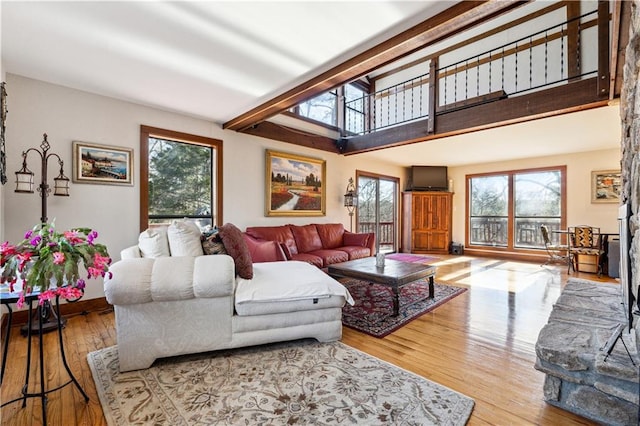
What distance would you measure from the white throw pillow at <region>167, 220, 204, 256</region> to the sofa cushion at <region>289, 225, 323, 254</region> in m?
2.40

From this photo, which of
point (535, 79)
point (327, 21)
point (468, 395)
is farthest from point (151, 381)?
point (535, 79)

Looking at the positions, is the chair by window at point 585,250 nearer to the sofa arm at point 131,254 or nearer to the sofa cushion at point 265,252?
the sofa cushion at point 265,252

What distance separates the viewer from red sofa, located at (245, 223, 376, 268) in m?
4.28

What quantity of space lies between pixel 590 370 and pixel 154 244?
10.3 ft

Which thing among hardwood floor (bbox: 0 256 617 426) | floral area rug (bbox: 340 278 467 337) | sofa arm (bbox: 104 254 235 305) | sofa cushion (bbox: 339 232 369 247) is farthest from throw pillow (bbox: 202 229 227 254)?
sofa cushion (bbox: 339 232 369 247)

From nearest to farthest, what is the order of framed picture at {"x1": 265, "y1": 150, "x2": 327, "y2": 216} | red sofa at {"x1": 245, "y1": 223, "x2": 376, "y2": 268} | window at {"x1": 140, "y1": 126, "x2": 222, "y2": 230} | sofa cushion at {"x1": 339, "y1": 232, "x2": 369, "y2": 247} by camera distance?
window at {"x1": 140, "y1": 126, "x2": 222, "y2": 230} → red sofa at {"x1": 245, "y1": 223, "x2": 376, "y2": 268} → framed picture at {"x1": 265, "y1": 150, "x2": 327, "y2": 216} → sofa cushion at {"x1": 339, "y1": 232, "x2": 369, "y2": 247}

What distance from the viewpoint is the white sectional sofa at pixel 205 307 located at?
6.55 feet

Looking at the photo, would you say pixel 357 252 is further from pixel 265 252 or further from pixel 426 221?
pixel 426 221

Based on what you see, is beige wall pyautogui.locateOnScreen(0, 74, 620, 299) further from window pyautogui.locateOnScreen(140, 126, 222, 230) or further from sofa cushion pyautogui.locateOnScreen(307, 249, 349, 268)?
sofa cushion pyautogui.locateOnScreen(307, 249, 349, 268)

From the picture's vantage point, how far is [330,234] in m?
5.41

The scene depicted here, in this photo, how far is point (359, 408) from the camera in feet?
5.42

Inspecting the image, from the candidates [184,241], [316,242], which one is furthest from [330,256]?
[184,241]

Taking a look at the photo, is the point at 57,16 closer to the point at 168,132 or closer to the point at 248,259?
the point at 168,132

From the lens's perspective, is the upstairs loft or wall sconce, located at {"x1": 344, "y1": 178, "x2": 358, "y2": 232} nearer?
the upstairs loft
